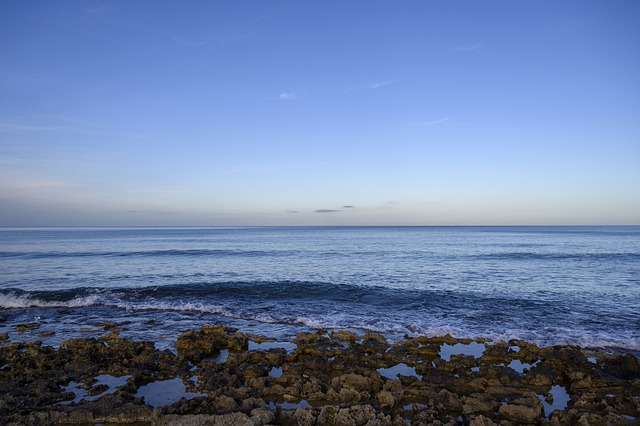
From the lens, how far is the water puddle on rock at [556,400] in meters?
8.34

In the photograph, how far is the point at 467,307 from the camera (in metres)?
19.0

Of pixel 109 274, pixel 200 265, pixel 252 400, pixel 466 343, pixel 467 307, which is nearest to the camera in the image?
pixel 252 400

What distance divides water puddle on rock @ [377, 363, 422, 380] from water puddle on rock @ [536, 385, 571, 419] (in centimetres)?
279

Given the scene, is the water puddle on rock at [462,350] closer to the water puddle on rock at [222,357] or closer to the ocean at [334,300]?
the ocean at [334,300]

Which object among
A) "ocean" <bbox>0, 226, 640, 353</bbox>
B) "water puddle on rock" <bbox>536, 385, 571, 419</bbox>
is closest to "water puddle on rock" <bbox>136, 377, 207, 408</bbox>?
"ocean" <bbox>0, 226, 640, 353</bbox>

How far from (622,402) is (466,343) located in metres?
5.00

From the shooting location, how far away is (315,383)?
9.04 metres

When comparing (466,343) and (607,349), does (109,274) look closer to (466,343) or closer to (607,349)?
(466,343)

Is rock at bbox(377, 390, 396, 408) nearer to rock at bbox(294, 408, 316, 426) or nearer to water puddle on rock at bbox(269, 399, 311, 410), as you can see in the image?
water puddle on rock at bbox(269, 399, 311, 410)

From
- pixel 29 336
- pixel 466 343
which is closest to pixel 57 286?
pixel 29 336

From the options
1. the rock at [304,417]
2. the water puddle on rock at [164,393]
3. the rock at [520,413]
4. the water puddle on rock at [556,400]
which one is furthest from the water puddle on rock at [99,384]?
the water puddle on rock at [556,400]

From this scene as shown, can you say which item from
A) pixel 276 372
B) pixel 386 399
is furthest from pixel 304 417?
pixel 276 372

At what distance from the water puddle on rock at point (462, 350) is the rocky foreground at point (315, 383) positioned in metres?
0.07

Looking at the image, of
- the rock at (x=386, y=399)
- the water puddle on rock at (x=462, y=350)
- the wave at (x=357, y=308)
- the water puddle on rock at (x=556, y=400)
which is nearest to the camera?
the rock at (x=386, y=399)
